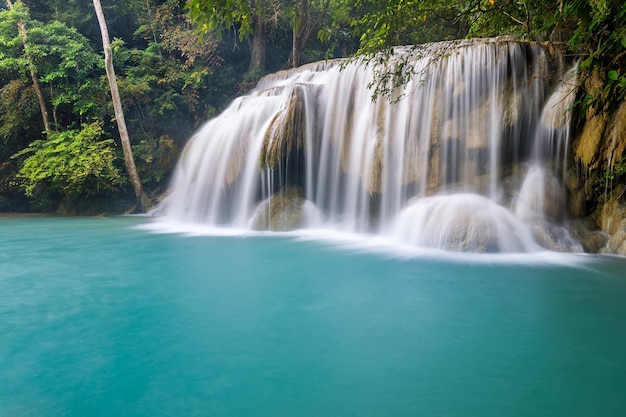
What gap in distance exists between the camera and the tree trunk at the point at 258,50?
55.5 ft

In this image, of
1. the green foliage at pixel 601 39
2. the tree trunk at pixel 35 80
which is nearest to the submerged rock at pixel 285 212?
the green foliage at pixel 601 39

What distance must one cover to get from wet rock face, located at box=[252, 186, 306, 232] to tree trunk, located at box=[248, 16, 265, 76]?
28.7 feet

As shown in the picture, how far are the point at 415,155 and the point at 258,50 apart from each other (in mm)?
11278

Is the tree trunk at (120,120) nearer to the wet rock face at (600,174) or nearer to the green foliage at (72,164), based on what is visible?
the green foliage at (72,164)

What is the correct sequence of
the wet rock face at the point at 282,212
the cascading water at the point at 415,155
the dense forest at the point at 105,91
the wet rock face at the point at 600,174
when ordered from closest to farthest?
the wet rock face at the point at 600,174 → the cascading water at the point at 415,155 → the wet rock face at the point at 282,212 → the dense forest at the point at 105,91

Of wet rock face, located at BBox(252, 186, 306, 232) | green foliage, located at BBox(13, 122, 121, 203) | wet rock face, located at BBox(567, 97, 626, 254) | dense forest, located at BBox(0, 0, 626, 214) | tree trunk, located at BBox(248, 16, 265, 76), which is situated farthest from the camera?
tree trunk, located at BBox(248, 16, 265, 76)

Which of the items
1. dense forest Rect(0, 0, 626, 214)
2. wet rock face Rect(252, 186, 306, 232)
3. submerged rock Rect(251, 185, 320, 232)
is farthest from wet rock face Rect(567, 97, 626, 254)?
dense forest Rect(0, 0, 626, 214)

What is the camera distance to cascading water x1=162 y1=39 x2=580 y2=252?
719cm

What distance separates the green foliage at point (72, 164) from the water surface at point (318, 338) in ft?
26.6

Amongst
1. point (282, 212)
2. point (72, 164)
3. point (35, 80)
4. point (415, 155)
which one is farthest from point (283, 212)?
point (35, 80)

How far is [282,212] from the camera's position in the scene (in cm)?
978

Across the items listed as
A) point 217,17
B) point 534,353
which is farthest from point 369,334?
point 217,17

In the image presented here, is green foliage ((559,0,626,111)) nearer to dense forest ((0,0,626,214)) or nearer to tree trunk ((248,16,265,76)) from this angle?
dense forest ((0,0,626,214))

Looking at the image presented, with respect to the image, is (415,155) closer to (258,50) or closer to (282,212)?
(282,212)
